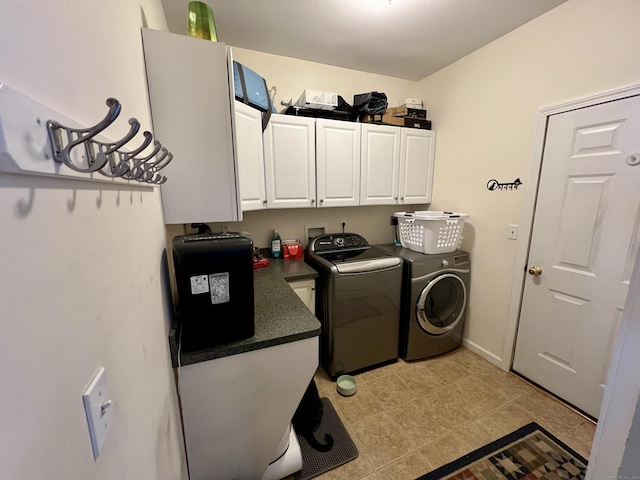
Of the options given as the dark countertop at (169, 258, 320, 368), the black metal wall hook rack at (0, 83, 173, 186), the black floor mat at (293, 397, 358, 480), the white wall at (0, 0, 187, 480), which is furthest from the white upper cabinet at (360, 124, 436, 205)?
the black metal wall hook rack at (0, 83, 173, 186)

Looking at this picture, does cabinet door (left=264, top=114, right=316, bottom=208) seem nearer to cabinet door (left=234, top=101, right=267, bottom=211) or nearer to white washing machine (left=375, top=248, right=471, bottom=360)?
cabinet door (left=234, top=101, right=267, bottom=211)

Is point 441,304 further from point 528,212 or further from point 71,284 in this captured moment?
point 71,284

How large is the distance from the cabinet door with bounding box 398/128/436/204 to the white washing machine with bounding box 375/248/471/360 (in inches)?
25.8

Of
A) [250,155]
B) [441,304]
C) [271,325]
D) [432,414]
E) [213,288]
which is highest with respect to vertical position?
[250,155]

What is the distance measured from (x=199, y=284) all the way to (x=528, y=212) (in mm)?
2287

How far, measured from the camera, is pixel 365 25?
1.80 metres

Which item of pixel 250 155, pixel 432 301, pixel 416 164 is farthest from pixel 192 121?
pixel 432 301

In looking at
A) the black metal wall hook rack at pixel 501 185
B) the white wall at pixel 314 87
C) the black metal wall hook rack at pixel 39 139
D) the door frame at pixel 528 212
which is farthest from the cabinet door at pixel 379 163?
the black metal wall hook rack at pixel 39 139

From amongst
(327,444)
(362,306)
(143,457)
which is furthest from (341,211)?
(143,457)

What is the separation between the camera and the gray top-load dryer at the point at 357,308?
6.40ft

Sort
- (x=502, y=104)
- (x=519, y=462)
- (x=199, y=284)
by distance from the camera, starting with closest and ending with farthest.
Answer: (x=199, y=284) → (x=519, y=462) → (x=502, y=104)

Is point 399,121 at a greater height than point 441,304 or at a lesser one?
greater

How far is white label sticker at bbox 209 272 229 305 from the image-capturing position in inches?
36.3

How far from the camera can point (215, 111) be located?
117 centimetres
